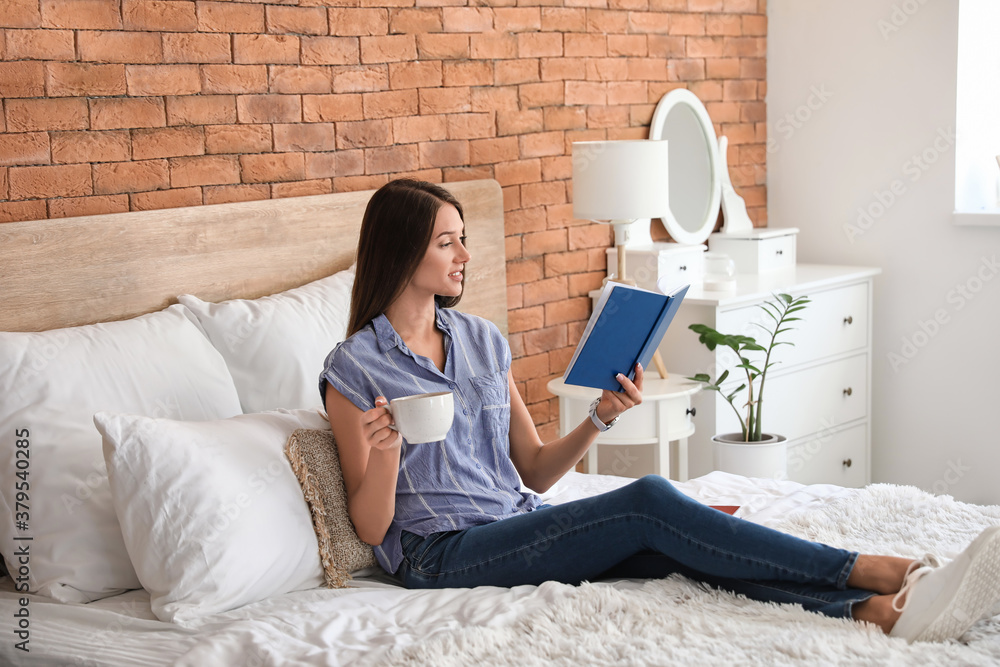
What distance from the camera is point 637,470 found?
3.12m

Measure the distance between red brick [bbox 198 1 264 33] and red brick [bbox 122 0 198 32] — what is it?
0.08 feet

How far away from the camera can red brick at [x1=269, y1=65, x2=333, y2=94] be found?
94.8 inches

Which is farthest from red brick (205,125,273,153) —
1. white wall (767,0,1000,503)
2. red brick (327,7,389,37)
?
white wall (767,0,1000,503)

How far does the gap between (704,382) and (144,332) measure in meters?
1.56

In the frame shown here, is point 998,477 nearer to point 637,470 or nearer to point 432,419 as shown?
point 637,470

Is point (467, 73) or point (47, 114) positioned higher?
point (467, 73)

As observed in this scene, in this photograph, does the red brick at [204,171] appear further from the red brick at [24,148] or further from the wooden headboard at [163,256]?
the red brick at [24,148]

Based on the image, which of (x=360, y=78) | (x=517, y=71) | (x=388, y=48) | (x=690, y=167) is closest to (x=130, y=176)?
(x=360, y=78)

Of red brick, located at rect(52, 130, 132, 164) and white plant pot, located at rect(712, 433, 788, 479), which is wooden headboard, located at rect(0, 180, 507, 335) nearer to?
red brick, located at rect(52, 130, 132, 164)

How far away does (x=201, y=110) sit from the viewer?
89.4 inches

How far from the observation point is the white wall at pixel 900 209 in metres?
3.40

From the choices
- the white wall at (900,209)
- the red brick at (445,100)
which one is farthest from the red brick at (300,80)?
the white wall at (900,209)

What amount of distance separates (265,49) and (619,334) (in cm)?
118

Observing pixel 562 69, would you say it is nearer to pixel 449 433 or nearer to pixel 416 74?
pixel 416 74
